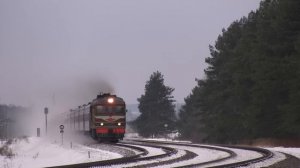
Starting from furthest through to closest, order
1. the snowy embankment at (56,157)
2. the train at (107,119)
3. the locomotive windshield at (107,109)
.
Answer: the locomotive windshield at (107,109)
the train at (107,119)
the snowy embankment at (56,157)

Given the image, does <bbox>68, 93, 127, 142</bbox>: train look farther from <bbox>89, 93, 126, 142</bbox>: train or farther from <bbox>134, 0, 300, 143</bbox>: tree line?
<bbox>134, 0, 300, 143</bbox>: tree line

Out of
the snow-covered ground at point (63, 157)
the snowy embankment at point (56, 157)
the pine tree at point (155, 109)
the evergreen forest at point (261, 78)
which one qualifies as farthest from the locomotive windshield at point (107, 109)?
the pine tree at point (155, 109)

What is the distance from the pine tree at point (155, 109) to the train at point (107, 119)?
45.8 metres

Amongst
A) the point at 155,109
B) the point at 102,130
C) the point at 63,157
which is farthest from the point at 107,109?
the point at 155,109

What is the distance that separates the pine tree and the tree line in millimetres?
28695

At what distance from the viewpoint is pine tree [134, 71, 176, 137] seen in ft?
286

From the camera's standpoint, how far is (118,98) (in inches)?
1645

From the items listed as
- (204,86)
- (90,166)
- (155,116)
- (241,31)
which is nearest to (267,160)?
(90,166)

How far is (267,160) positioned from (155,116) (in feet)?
220

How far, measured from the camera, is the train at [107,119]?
39844 mm

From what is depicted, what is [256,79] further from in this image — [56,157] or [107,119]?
[56,157]

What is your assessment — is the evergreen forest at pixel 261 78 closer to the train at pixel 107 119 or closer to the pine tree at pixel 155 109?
the train at pixel 107 119

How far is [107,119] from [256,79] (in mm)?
11108

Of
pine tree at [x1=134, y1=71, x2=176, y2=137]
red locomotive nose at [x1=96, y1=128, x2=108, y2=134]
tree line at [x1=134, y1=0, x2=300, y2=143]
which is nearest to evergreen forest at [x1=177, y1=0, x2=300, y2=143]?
tree line at [x1=134, y1=0, x2=300, y2=143]
